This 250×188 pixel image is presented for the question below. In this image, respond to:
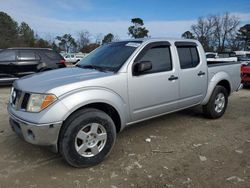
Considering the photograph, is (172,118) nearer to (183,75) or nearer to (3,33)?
(183,75)

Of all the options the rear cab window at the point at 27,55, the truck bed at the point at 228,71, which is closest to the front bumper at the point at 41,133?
the truck bed at the point at 228,71

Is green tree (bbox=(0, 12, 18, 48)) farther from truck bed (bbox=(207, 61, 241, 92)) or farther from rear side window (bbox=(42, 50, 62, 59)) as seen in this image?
truck bed (bbox=(207, 61, 241, 92))

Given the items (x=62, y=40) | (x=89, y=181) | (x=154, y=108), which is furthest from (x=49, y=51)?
(x=62, y=40)

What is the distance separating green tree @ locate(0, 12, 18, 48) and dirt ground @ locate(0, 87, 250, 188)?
137ft

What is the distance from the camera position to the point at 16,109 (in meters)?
3.62

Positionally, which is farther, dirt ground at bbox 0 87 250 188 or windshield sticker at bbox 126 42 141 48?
windshield sticker at bbox 126 42 141 48

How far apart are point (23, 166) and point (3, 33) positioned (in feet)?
160

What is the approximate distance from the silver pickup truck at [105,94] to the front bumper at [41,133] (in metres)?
0.01

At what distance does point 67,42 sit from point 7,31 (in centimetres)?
2413

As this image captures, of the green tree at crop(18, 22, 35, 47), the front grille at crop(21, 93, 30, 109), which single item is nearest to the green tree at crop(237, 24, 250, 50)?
the green tree at crop(18, 22, 35, 47)

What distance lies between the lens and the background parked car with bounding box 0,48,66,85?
10.7m

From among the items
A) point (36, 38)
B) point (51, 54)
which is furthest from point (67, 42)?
point (51, 54)

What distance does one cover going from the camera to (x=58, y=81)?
3574 millimetres

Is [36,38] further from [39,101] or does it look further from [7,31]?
[39,101]
